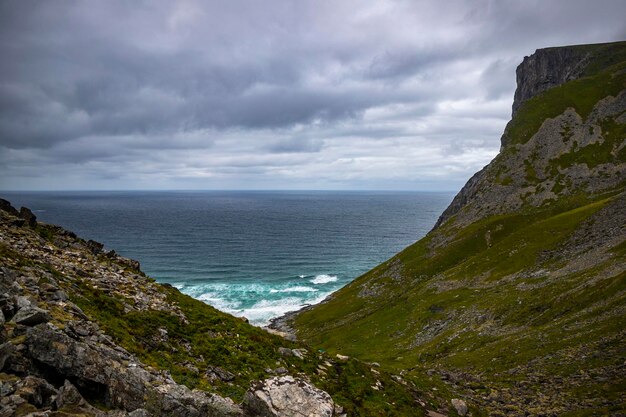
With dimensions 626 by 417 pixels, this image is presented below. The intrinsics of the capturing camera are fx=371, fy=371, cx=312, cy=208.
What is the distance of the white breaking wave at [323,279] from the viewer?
5600 inches

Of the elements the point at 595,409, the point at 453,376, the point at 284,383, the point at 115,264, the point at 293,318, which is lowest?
the point at 293,318

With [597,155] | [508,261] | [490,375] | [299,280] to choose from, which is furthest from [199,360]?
[597,155]

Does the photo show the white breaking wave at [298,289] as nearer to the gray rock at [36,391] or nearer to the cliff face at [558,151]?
the cliff face at [558,151]

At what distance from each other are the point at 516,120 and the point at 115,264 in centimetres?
16877

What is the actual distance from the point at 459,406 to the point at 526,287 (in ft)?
143

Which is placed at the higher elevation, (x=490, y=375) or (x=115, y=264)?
(x=115, y=264)

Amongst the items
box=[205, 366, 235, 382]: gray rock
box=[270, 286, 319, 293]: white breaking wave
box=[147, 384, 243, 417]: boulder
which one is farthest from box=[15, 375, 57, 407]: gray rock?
box=[270, 286, 319, 293]: white breaking wave

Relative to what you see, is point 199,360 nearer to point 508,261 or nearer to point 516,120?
point 508,261

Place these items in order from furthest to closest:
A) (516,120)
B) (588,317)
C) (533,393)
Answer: (516,120) → (588,317) → (533,393)

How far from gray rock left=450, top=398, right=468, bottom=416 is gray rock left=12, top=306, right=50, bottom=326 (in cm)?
3154

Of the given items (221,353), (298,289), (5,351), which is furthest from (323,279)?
(5,351)

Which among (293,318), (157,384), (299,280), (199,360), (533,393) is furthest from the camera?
(299,280)

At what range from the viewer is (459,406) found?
32656 mm

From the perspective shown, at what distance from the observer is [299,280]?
475 ft
